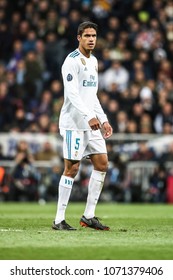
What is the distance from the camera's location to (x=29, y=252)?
33.6ft

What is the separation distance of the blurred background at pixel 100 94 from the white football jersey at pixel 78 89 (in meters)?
11.5

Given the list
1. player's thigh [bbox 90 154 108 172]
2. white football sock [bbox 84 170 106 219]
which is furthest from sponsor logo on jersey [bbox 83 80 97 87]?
white football sock [bbox 84 170 106 219]

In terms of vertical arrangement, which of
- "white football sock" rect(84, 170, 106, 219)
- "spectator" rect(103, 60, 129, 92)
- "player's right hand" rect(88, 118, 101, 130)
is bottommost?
"white football sock" rect(84, 170, 106, 219)

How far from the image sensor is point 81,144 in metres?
13.0

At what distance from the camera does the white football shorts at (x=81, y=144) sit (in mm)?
12938

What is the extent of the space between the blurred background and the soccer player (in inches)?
448

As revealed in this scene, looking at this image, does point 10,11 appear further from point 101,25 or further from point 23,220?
point 23,220

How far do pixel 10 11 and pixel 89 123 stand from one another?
1757 cm

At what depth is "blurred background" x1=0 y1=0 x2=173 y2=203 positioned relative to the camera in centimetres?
2503

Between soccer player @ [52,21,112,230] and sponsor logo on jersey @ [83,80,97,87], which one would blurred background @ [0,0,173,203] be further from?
sponsor logo on jersey @ [83,80,97,87]

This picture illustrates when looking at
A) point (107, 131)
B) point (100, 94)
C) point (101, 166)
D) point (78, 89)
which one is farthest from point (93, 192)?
point (100, 94)

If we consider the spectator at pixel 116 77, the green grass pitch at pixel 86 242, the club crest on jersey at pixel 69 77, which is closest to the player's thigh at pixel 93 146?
the club crest on jersey at pixel 69 77

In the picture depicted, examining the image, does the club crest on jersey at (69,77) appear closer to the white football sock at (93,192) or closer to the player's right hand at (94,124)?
the player's right hand at (94,124)

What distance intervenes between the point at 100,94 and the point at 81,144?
13343 mm
